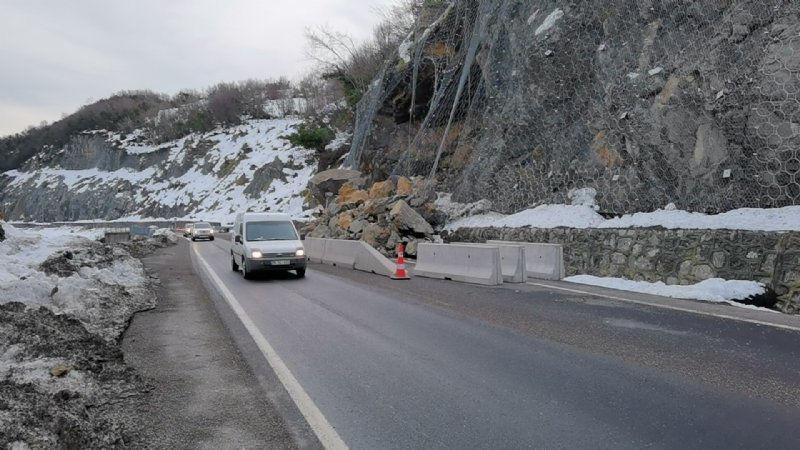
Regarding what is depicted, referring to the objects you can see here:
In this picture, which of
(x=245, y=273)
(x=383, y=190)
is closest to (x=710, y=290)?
(x=245, y=273)

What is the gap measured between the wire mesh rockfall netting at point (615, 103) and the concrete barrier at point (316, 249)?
262 inches

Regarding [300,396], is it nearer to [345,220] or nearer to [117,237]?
[345,220]

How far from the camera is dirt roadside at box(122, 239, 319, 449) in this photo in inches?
153

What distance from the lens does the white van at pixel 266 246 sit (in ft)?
45.8

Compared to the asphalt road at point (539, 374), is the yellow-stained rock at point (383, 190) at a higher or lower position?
higher

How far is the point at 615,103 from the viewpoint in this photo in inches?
667

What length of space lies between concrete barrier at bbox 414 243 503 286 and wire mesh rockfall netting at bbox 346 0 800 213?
5084mm

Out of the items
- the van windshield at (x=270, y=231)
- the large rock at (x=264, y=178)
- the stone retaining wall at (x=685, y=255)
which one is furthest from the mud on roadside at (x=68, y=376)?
the large rock at (x=264, y=178)

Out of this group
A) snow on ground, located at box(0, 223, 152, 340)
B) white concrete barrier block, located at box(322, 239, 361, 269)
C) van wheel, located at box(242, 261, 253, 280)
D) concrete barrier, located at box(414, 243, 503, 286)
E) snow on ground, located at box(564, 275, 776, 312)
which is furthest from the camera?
white concrete barrier block, located at box(322, 239, 361, 269)

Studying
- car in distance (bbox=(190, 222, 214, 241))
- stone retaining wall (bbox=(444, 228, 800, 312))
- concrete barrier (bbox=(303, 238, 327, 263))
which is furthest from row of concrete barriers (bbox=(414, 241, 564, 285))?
car in distance (bbox=(190, 222, 214, 241))

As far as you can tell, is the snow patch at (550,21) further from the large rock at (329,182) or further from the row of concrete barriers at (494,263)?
the large rock at (329,182)

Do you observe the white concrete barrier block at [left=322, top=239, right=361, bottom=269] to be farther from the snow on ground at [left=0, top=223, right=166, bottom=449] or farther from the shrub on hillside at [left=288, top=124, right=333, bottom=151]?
the shrub on hillside at [left=288, top=124, right=333, bottom=151]

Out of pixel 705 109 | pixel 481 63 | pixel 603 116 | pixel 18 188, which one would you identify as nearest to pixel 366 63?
pixel 481 63

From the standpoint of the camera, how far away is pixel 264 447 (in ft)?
12.1
